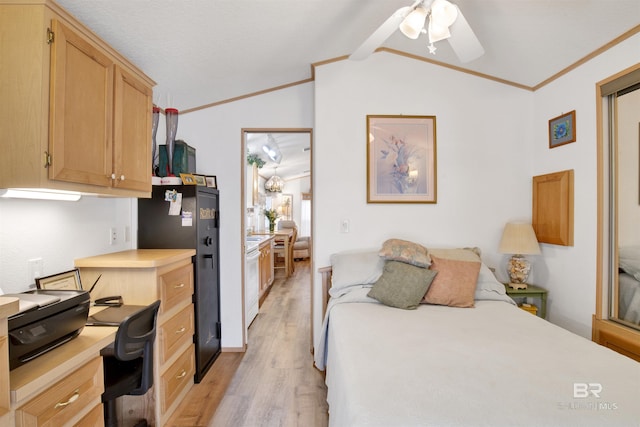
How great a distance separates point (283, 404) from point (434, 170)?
215 centimetres

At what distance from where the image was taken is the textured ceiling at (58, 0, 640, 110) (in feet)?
5.69

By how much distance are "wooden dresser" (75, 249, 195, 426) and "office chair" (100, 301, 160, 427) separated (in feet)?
0.81

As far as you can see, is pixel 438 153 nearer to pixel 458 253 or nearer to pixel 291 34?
pixel 458 253

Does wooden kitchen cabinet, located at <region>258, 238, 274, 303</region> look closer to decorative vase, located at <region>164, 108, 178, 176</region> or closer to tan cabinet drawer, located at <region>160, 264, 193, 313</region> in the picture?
tan cabinet drawer, located at <region>160, 264, 193, 313</region>

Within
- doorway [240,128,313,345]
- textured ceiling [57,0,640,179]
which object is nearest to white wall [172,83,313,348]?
doorway [240,128,313,345]

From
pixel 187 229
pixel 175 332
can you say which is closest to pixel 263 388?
pixel 175 332

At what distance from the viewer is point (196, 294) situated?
251 centimetres

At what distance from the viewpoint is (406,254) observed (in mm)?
2301

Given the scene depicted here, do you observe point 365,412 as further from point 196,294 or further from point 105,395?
point 196,294

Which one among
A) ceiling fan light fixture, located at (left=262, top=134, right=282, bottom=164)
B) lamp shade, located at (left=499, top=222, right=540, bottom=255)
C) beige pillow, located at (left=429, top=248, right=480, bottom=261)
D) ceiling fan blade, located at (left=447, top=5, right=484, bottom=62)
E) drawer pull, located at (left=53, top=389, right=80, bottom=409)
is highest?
ceiling fan light fixture, located at (left=262, top=134, right=282, bottom=164)

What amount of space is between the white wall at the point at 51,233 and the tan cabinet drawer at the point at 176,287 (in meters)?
0.41

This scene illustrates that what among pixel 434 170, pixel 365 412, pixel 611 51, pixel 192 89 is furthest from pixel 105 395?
pixel 611 51

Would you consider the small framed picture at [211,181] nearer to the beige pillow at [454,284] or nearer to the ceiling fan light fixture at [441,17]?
the beige pillow at [454,284]

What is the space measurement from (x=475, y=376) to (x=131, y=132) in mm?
2076
